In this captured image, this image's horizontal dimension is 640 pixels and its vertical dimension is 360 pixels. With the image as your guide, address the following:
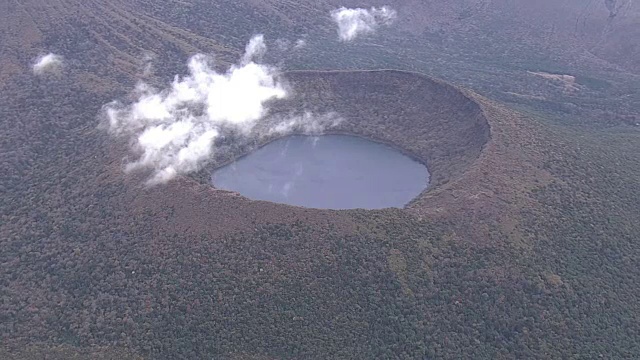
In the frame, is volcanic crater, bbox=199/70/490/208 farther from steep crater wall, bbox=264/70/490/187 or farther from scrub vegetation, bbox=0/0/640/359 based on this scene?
scrub vegetation, bbox=0/0/640/359

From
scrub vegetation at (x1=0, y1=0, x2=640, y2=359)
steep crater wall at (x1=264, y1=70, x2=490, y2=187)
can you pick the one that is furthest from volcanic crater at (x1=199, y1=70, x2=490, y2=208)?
scrub vegetation at (x1=0, y1=0, x2=640, y2=359)

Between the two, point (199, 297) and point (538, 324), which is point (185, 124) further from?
point (538, 324)

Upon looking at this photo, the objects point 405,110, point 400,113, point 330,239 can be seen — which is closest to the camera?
point 330,239

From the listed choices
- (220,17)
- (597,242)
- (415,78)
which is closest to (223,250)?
(597,242)

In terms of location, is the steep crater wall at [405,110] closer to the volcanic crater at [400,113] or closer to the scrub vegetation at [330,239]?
the volcanic crater at [400,113]

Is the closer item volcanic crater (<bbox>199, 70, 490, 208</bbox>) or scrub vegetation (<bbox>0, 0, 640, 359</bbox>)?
scrub vegetation (<bbox>0, 0, 640, 359</bbox>)

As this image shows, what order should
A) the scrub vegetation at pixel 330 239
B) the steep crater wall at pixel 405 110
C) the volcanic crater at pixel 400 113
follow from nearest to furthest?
the scrub vegetation at pixel 330 239 < the volcanic crater at pixel 400 113 < the steep crater wall at pixel 405 110

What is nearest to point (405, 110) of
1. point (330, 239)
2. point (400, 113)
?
point (400, 113)

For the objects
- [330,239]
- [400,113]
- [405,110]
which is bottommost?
[330,239]

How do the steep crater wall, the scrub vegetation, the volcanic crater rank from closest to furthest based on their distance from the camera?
1. the scrub vegetation
2. the volcanic crater
3. the steep crater wall

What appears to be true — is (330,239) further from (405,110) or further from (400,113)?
(405,110)

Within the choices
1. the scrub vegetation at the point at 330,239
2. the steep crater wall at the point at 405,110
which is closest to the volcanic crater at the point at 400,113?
the steep crater wall at the point at 405,110
